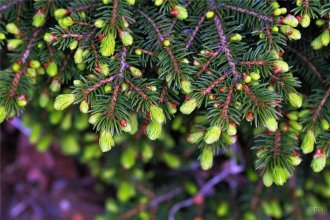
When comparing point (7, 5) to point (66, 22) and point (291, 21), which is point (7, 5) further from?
point (291, 21)

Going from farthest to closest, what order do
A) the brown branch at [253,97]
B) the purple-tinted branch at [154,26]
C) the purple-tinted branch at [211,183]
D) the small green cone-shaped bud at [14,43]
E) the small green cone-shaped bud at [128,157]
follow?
the purple-tinted branch at [211,183], the small green cone-shaped bud at [128,157], the small green cone-shaped bud at [14,43], the purple-tinted branch at [154,26], the brown branch at [253,97]

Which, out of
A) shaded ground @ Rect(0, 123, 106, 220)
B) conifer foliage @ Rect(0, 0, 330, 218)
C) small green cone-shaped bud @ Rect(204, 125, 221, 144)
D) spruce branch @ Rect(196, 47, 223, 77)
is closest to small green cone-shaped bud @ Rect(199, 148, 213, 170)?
conifer foliage @ Rect(0, 0, 330, 218)

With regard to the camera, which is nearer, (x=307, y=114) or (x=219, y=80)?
(x=219, y=80)

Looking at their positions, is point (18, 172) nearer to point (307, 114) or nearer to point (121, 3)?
point (121, 3)

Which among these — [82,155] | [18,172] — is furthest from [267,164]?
[18,172]

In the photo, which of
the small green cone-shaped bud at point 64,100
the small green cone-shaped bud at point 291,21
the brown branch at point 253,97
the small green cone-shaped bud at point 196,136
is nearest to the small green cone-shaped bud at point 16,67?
the small green cone-shaped bud at point 64,100

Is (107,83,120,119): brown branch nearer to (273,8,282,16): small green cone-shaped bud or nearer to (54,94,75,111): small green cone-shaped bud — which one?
(54,94,75,111): small green cone-shaped bud

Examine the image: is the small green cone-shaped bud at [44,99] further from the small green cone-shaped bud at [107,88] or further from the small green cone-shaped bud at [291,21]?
the small green cone-shaped bud at [291,21]

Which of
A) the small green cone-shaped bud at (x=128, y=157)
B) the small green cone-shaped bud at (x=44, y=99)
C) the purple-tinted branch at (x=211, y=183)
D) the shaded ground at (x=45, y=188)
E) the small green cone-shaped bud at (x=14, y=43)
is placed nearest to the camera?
the small green cone-shaped bud at (x=14, y=43)
